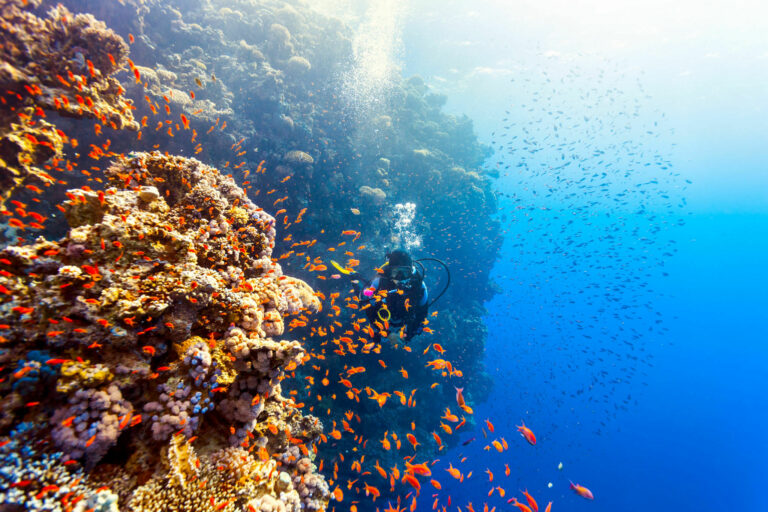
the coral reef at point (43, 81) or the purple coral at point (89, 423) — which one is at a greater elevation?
the coral reef at point (43, 81)

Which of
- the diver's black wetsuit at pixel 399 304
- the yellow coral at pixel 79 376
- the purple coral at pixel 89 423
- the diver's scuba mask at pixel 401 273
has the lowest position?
the purple coral at pixel 89 423

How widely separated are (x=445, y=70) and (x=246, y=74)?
3816cm

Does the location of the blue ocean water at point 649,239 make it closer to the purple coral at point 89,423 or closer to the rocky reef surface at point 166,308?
the rocky reef surface at point 166,308

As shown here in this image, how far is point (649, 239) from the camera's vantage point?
→ 5372cm

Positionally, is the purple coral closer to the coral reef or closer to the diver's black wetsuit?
the coral reef

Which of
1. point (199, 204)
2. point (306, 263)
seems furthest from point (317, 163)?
point (199, 204)

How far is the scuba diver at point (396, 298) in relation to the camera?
22.1 ft

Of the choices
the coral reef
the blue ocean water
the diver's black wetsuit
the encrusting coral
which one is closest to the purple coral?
the encrusting coral

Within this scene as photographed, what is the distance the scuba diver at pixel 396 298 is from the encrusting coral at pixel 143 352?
2762 mm

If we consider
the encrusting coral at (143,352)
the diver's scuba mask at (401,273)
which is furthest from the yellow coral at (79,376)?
the diver's scuba mask at (401,273)

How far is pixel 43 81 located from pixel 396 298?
7.29m

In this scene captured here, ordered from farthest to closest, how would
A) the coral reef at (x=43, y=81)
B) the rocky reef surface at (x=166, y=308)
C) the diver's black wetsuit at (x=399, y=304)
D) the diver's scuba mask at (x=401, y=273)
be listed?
1. the diver's scuba mask at (x=401, y=273)
2. the diver's black wetsuit at (x=399, y=304)
3. the coral reef at (x=43, y=81)
4. the rocky reef surface at (x=166, y=308)

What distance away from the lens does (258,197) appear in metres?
11.5

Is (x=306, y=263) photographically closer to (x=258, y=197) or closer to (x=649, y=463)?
(x=258, y=197)
